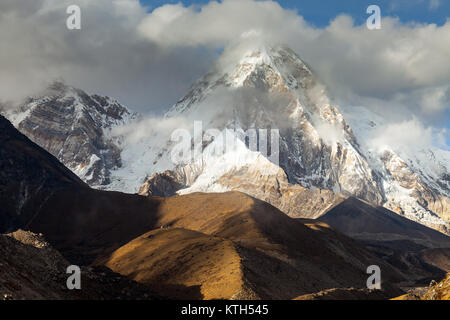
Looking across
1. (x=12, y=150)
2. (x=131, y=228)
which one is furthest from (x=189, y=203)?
(x=12, y=150)

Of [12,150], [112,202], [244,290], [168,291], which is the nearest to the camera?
[244,290]
